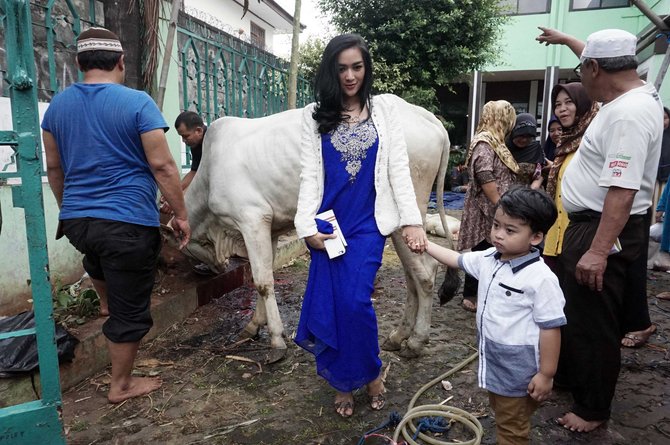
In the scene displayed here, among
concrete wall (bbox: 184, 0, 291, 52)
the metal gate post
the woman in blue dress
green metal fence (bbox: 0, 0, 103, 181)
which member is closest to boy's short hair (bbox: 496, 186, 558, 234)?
the woman in blue dress

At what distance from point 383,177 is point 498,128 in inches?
71.2

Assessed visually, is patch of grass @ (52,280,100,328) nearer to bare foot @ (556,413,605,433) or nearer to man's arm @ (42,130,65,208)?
man's arm @ (42,130,65,208)

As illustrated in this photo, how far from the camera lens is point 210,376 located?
123 inches

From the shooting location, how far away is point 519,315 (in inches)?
74.4

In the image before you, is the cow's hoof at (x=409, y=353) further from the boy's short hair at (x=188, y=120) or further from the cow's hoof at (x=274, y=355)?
the boy's short hair at (x=188, y=120)

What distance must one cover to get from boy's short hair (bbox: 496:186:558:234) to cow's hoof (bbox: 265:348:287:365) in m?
1.99

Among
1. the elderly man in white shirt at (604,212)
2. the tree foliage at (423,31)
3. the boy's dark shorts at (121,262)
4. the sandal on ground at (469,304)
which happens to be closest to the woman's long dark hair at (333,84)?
the elderly man in white shirt at (604,212)

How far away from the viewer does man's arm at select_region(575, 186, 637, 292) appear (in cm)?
213

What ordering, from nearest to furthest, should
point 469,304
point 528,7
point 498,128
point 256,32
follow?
point 498,128 → point 469,304 → point 528,7 → point 256,32

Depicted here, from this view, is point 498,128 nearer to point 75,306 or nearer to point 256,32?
point 75,306

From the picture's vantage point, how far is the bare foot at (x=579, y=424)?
243 cm

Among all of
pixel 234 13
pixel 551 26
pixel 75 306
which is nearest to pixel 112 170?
pixel 75 306

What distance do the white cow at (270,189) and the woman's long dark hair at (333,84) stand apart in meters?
0.94

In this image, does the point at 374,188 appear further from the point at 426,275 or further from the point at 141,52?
the point at 141,52
